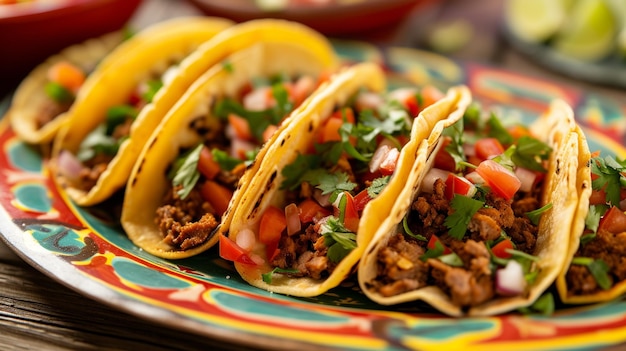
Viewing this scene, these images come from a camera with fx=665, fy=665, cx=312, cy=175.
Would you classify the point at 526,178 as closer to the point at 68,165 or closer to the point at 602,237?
the point at 602,237

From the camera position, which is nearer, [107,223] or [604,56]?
[107,223]

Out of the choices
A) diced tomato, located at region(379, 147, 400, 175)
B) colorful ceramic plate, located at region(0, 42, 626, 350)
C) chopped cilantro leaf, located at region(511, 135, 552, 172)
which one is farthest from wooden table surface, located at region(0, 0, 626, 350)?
chopped cilantro leaf, located at region(511, 135, 552, 172)

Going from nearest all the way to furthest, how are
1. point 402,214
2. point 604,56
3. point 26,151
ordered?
point 402,214 → point 26,151 → point 604,56

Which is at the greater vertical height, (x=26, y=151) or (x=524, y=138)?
(x=524, y=138)

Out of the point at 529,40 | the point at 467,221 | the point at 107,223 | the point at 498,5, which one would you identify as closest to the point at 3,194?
the point at 107,223

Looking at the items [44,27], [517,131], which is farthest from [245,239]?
[44,27]

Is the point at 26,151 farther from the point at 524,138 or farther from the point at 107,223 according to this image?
the point at 524,138

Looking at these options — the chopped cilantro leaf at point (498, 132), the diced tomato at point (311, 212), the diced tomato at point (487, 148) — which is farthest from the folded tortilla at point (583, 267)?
the diced tomato at point (311, 212)
